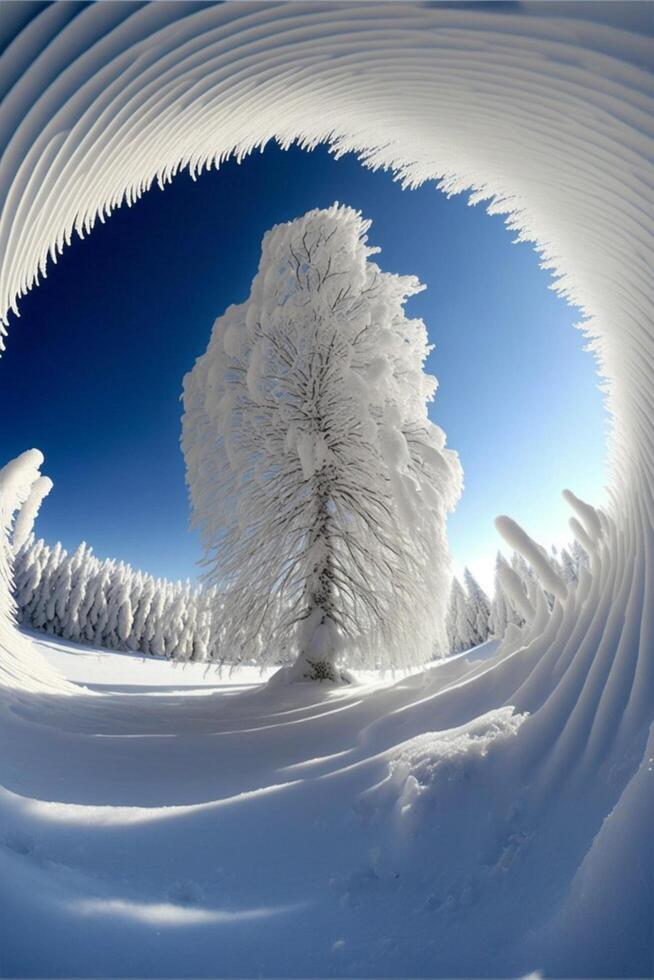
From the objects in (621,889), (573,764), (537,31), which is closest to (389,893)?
(621,889)

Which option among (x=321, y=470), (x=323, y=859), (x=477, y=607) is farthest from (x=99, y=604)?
(x=323, y=859)

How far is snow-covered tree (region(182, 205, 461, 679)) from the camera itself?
23.7ft

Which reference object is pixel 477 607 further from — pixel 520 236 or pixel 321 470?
pixel 520 236

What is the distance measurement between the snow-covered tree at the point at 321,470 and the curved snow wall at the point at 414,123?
288cm

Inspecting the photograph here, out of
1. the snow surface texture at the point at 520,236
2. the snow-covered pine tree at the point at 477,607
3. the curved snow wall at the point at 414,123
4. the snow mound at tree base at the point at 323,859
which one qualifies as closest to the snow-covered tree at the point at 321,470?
the snow surface texture at the point at 520,236

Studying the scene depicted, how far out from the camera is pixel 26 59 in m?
2.42

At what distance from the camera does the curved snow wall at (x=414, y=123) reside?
2.58 m

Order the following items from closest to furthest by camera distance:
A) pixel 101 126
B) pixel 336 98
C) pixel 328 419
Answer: pixel 101 126 → pixel 336 98 → pixel 328 419

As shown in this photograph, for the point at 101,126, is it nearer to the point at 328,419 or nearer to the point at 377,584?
the point at 328,419

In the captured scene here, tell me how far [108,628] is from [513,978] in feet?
121

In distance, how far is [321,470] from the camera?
7.68 meters

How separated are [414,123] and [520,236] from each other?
141 centimetres

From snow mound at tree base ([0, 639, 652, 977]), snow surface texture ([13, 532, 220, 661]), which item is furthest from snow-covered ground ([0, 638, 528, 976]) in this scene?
snow surface texture ([13, 532, 220, 661])

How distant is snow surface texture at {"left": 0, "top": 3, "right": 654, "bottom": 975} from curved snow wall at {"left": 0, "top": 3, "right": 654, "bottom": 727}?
0.06 feet
